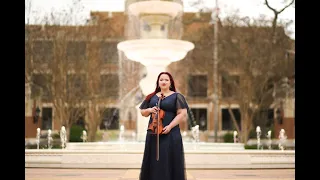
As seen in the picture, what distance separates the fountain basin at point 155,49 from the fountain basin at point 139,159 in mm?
5030

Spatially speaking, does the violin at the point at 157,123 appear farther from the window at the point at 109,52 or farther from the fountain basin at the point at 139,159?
the window at the point at 109,52

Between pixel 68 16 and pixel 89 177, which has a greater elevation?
pixel 68 16

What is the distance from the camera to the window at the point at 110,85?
4297cm

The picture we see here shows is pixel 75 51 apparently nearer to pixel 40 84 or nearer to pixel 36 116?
pixel 40 84

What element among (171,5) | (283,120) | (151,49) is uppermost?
(171,5)

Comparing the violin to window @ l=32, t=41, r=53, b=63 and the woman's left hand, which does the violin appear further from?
window @ l=32, t=41, r=53, b=63

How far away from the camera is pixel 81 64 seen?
40.4 meters

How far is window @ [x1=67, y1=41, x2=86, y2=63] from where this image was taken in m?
40.1

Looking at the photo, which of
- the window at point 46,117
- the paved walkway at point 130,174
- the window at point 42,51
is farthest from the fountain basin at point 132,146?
the window at point 46,117

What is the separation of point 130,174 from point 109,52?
30.5 m

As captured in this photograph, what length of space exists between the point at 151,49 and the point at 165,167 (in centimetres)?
1328

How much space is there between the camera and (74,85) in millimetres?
41219
